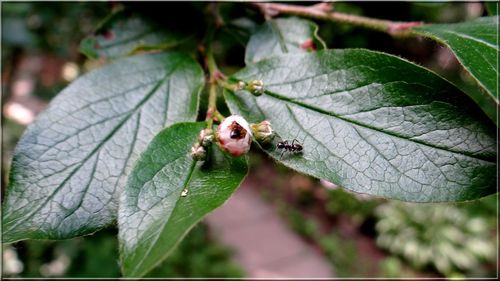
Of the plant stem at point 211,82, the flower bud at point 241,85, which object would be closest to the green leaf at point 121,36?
the plant stem at point 211,82

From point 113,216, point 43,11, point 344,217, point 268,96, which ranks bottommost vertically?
point 344,217

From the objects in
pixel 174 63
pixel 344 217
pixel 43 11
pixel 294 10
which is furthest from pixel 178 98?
pixel 344 217

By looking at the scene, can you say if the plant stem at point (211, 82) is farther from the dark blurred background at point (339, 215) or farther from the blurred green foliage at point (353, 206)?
the blurred green foliage at point (353, 206)

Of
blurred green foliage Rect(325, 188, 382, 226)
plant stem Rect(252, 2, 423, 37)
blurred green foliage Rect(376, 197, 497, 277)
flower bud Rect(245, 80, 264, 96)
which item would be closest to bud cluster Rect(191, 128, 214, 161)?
flower bud Rect(245, 80, 264, 96)

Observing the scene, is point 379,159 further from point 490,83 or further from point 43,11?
point 43,11

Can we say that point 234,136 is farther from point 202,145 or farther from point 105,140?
point 105,140

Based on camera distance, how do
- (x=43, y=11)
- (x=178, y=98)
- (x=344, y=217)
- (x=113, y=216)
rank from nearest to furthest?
1. (x=113, y=216)
2. (x=178, y=98)
3. (x=43, y=11)
4. (x=344, y=217)
